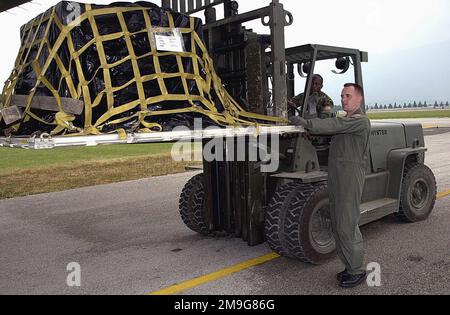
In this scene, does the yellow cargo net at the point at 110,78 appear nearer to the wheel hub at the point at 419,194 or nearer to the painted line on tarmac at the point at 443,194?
the wheel hub at the point at 419,194

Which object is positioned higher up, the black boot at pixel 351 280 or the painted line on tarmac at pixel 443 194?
the painted line on tarmac at pixel 443 194

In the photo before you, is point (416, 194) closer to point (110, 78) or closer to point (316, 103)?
point (316, 103)

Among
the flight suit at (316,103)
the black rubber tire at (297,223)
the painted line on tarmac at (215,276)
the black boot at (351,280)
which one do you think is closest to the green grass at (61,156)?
the painted line on tarmac at (215,276)

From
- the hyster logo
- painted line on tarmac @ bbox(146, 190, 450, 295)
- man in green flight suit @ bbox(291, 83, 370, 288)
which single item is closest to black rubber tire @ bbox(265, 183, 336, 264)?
painted line on tarmac @ bbox(146, 190, 450, 295)

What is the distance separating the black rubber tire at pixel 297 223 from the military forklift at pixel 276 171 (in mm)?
11

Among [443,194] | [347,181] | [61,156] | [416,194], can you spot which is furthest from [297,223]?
[61,156]

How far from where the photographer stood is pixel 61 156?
55.0ft

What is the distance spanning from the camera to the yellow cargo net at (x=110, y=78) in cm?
389

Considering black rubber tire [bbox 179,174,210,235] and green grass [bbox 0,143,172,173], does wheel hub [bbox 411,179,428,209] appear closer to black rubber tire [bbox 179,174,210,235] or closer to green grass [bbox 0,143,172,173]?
black rubber tire [bbox 179,174,210,235]

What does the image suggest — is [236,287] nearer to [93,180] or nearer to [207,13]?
[207,13]

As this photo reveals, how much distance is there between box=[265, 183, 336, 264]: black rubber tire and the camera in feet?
14.9

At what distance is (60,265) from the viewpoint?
195 inches
